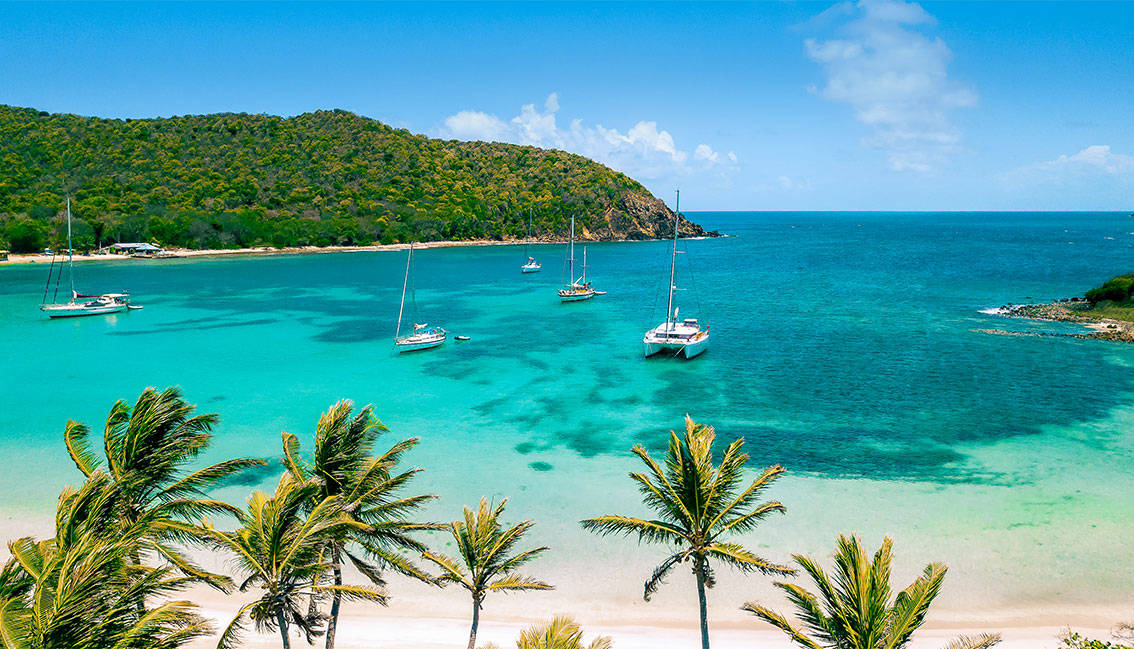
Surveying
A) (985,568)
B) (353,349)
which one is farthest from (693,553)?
(353,349)

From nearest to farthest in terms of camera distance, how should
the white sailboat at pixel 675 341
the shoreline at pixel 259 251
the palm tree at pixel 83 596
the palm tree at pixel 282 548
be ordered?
the palm tree at pixel 83 596 < the palm tree at pixel 282 548 < the white sailboat at pixel 675 341 < the shoreline at pixel 259 251

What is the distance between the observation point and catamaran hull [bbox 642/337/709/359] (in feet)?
169

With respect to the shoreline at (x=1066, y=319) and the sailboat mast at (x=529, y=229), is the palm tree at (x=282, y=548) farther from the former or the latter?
the sailboat mast at (x=529, y=229)

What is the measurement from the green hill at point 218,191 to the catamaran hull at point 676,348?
123586 mm

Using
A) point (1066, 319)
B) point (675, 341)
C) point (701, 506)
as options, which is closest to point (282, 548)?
point (701, 506)

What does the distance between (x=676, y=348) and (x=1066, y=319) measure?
42610mm

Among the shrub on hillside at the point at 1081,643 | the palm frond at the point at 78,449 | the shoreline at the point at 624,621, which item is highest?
the palm frond at the point at 78,449

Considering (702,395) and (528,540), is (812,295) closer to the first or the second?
(702,395)

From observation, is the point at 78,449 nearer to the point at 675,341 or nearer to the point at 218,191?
the point at 675,341

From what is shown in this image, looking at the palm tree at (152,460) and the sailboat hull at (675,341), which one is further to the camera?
the sailboat hull at (675,341)

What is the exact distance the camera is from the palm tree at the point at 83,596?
30.0 feet

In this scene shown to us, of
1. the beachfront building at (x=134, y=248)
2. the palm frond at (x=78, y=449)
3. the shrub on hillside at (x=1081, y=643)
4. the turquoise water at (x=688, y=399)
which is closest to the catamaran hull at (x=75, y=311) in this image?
the turquoise water at (x=688, y=399)

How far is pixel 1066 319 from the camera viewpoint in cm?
6341

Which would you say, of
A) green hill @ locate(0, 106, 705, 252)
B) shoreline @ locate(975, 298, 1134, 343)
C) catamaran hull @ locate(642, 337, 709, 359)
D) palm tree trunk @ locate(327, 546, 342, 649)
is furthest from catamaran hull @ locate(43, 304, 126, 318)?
shoreline @ locate(975, 298, 1134, 343)
